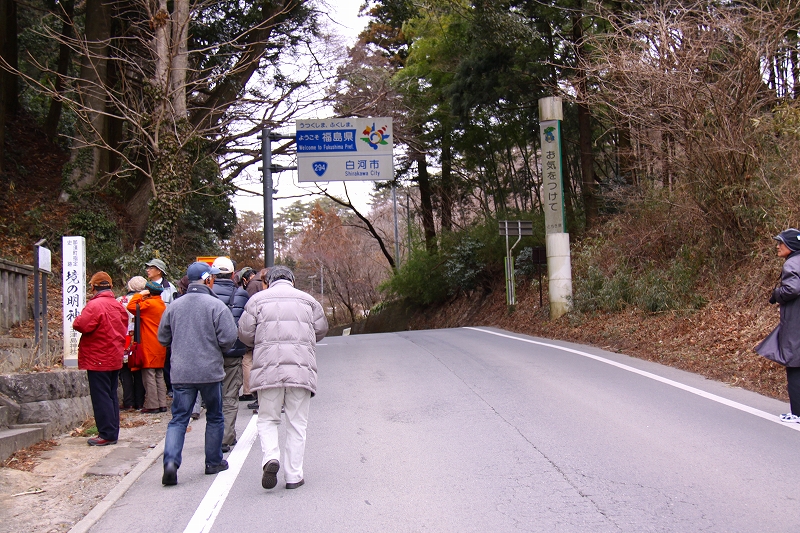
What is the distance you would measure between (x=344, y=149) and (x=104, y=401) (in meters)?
13.9

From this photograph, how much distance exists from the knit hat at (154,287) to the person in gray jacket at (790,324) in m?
7.01

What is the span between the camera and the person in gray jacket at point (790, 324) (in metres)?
6.86

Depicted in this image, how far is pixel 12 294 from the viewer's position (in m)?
11.1

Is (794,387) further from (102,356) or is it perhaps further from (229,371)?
(102,356)

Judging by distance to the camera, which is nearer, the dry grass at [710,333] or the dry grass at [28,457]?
the dry grass at [28,457]

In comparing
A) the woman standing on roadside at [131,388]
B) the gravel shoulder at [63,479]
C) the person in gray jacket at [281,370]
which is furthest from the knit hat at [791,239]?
the woman standing on roadside at [131,388]

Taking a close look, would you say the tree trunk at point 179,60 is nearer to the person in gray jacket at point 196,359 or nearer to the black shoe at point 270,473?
the person in gray jacket at point 196,359

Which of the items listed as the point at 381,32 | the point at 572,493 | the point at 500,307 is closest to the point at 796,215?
the point at 572,493

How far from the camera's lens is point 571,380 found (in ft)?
33.2

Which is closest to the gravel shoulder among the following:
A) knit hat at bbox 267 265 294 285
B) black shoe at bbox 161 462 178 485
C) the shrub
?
black shoe at bbox 161 462 178 485

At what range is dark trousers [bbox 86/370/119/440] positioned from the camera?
7605mm

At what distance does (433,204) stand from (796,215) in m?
23.0

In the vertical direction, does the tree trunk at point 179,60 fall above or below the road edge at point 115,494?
above

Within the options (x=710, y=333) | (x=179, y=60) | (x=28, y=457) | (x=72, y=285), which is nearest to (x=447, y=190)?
(x=179, y=60)
